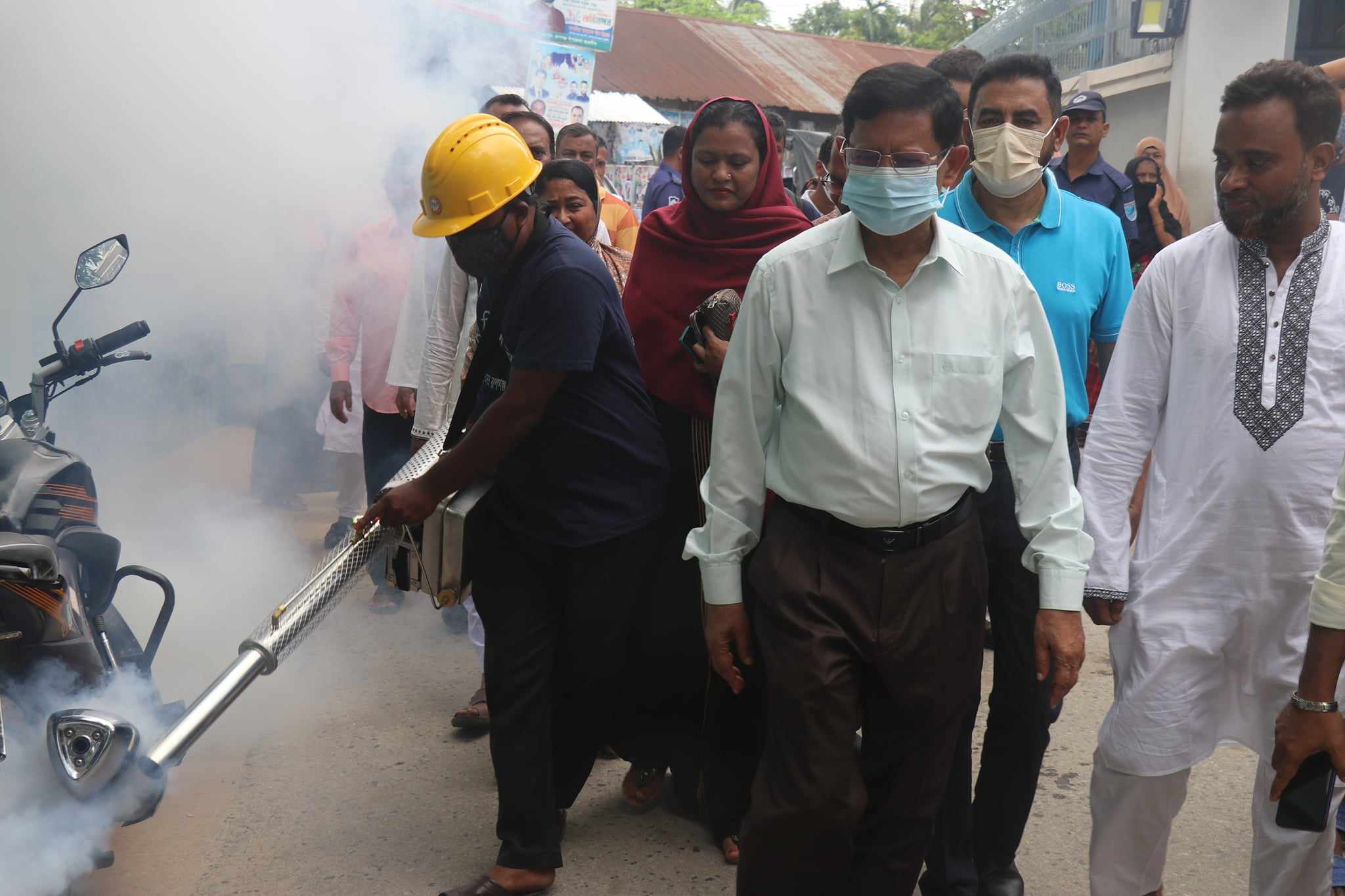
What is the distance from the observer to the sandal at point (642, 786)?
3.70m

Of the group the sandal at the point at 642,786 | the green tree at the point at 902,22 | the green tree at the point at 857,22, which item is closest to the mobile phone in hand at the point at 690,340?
the sandal at the point at 642,786

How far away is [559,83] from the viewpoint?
23.8 ft

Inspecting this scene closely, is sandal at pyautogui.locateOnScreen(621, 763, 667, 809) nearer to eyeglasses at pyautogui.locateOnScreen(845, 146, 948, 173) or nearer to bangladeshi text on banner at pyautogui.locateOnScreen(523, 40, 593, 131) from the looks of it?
eyeglasses at pyautogui.locateOnScreen(845, 146, 948, 173)

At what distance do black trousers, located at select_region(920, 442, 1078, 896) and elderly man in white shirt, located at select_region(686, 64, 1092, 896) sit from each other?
0.37 metres

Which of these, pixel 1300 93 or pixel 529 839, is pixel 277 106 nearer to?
pixel 529 839

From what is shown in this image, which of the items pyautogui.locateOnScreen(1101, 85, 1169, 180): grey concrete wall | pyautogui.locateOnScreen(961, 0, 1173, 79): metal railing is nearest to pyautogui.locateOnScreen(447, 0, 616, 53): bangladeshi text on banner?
pyautogui.locateOnScreen(1101, 85, 1169, 180): grey concrete wall

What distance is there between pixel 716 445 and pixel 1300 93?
53.8 inches

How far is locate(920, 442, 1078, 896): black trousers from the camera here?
2938mm

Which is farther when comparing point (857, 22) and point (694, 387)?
point (857, 22)

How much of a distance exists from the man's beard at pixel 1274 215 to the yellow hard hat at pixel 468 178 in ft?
5.32

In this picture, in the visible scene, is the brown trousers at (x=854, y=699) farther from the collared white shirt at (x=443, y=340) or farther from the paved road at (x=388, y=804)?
the collared white shirt at (x=443, y=340)

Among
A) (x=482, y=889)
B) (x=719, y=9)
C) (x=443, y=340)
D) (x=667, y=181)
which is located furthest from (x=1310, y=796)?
(x=719, y=9)

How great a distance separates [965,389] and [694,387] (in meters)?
1.04

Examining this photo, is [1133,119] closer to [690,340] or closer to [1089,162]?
[1089,162]
